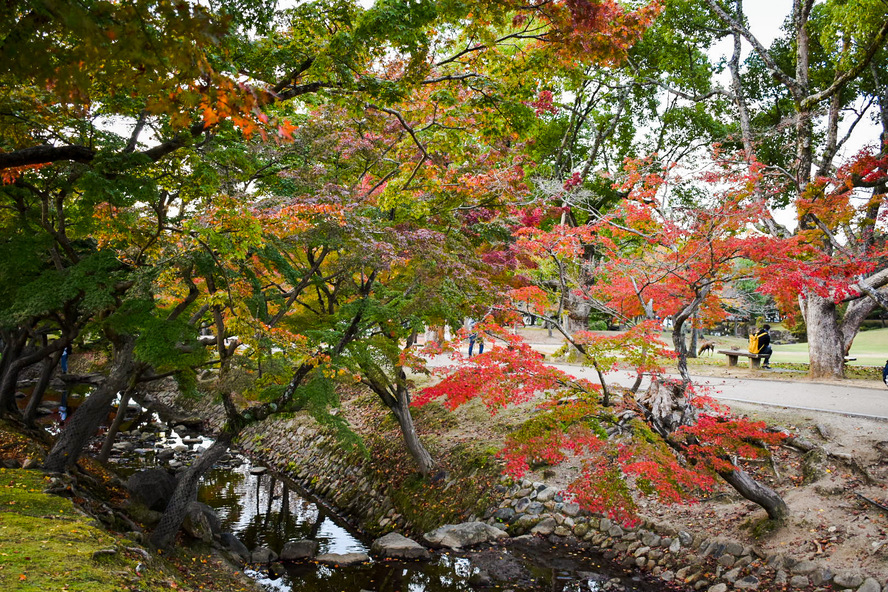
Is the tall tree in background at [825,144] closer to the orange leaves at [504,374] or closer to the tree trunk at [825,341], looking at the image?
the tree trunk at [825,341]

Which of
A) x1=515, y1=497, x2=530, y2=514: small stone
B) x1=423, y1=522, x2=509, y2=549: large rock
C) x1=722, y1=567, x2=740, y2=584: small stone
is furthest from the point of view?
x1=515, y1=497, x2=530, y2=514: small stone

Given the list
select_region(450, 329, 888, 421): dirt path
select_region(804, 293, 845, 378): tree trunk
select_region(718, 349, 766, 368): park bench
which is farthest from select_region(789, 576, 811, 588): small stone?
select_region(718, 349, 766, 368): park bench

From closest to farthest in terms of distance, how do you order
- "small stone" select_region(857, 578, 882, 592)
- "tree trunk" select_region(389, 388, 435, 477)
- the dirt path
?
"small stone" select_region(857, 578, 882, 592), the dirt path, "tree trunk" select_region(389, 388, 435, 477)

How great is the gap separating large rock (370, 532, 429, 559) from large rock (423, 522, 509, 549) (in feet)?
0.91

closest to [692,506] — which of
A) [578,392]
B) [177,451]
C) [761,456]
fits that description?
[761,456]

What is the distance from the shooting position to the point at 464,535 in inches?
348

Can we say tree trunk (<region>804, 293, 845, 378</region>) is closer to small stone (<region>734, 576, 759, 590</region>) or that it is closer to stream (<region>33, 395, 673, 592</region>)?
small stone (<region>734, 576, 759, 590</region>)

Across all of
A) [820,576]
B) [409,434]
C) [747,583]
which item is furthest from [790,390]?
[409,434]

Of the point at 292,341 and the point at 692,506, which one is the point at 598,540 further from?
the point at 292,341

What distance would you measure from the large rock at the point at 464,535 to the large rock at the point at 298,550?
78.6 inches

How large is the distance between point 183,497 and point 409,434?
457 centimetres

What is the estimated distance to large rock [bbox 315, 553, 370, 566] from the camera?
863 centimetres

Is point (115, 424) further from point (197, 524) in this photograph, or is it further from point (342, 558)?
point (342, 558)

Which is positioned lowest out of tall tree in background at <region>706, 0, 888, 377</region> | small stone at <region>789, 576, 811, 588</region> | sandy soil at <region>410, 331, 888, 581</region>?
small stone at <region>789, 576, 811, 588</region>
